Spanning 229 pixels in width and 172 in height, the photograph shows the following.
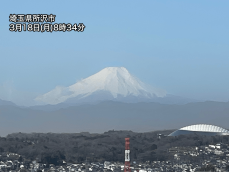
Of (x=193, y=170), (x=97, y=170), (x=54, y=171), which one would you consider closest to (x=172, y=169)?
(x=193, y=170)

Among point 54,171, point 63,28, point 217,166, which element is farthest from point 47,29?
point 217,166

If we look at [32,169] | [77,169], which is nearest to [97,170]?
[77,169]

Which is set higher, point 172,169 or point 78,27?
point 78,27

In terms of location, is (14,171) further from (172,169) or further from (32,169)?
(172,169)

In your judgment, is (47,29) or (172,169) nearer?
(47,29)

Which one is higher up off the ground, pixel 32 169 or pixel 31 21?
pixel 31 21

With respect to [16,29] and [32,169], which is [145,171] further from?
[16,29]

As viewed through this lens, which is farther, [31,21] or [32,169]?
[32,169]
